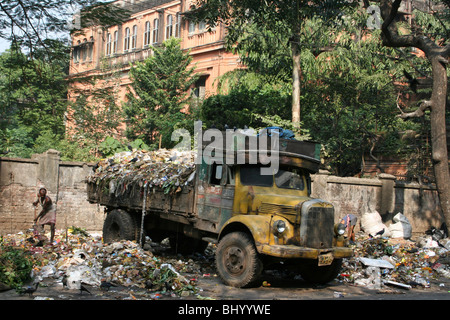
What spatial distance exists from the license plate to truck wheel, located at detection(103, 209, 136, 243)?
486 centimetres

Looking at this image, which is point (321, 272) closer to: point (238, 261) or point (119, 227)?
point (238, 261)

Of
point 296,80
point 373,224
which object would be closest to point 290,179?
point 296,80

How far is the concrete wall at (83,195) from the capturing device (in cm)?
1506

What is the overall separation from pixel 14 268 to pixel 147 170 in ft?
13.4

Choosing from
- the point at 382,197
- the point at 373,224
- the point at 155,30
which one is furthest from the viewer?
the point at 155,30

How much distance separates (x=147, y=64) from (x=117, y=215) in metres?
18.4

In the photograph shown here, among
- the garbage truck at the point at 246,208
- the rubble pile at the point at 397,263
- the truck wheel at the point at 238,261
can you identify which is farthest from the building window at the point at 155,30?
the truck wheel at the point at 238,261

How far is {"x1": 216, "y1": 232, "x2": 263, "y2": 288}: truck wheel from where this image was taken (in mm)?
7922

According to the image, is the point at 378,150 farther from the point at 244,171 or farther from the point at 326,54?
the point at 244,171

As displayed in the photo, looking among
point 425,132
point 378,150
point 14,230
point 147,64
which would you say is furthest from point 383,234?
point 147,64

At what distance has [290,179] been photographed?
8.97 metres

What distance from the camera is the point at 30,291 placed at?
6914mm

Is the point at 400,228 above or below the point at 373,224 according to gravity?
below

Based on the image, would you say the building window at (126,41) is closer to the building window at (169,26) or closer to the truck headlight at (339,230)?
the building window at (169,26)
